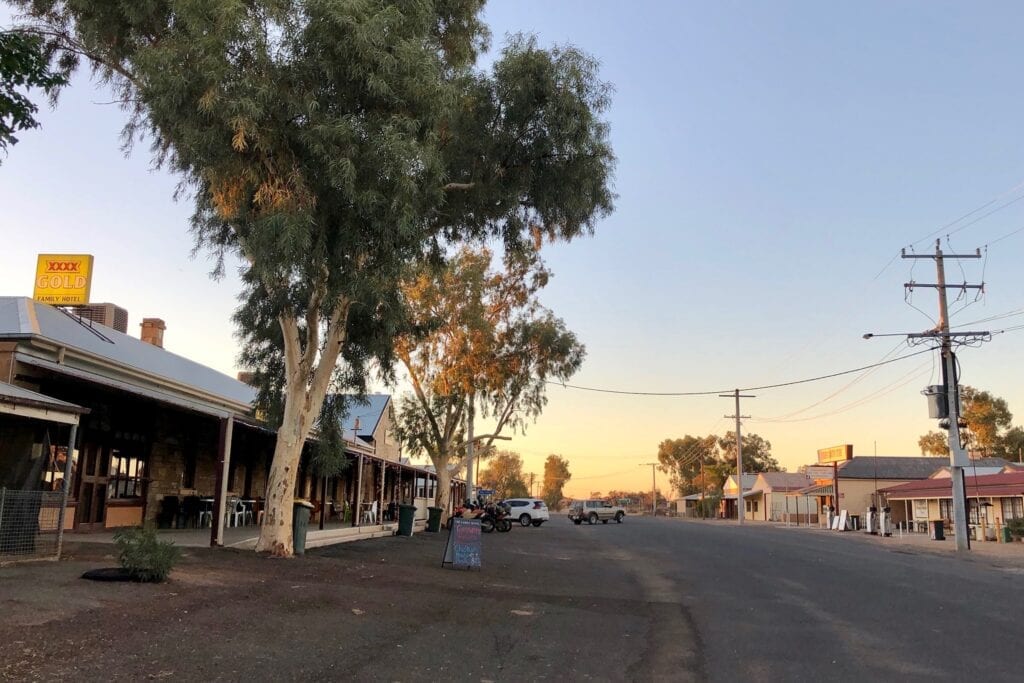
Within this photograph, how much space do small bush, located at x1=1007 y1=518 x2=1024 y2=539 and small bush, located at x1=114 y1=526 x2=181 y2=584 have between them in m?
36.7

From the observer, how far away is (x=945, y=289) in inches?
1226

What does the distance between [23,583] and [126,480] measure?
1115cm

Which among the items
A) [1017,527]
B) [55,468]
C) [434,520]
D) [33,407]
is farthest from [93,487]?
[1017,527]

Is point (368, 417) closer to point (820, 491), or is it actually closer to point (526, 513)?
point (526, 513)

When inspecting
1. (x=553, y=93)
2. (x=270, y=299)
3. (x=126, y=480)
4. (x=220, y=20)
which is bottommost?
(x=126, y=480)

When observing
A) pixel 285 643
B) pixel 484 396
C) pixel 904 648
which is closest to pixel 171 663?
pixel 285 643

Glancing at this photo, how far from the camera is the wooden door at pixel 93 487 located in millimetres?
18672

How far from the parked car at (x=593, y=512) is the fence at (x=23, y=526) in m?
46.4

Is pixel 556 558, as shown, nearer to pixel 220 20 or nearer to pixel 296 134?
pixel 296 134

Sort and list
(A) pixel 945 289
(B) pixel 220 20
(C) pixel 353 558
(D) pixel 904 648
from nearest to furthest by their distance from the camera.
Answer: (D) pixel 904 648 → (B) pixel 220 20 → (C) pixel 353 558 → (A) pixel 945 289

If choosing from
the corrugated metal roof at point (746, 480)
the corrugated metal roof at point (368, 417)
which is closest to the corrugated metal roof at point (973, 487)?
the corrugated metal roof at point (368, 417)

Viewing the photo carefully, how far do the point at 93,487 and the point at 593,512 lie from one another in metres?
42.3

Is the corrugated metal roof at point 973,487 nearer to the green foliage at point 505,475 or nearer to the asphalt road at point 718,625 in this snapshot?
the asphalt road at point 718,625

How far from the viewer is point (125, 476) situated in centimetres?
2039
